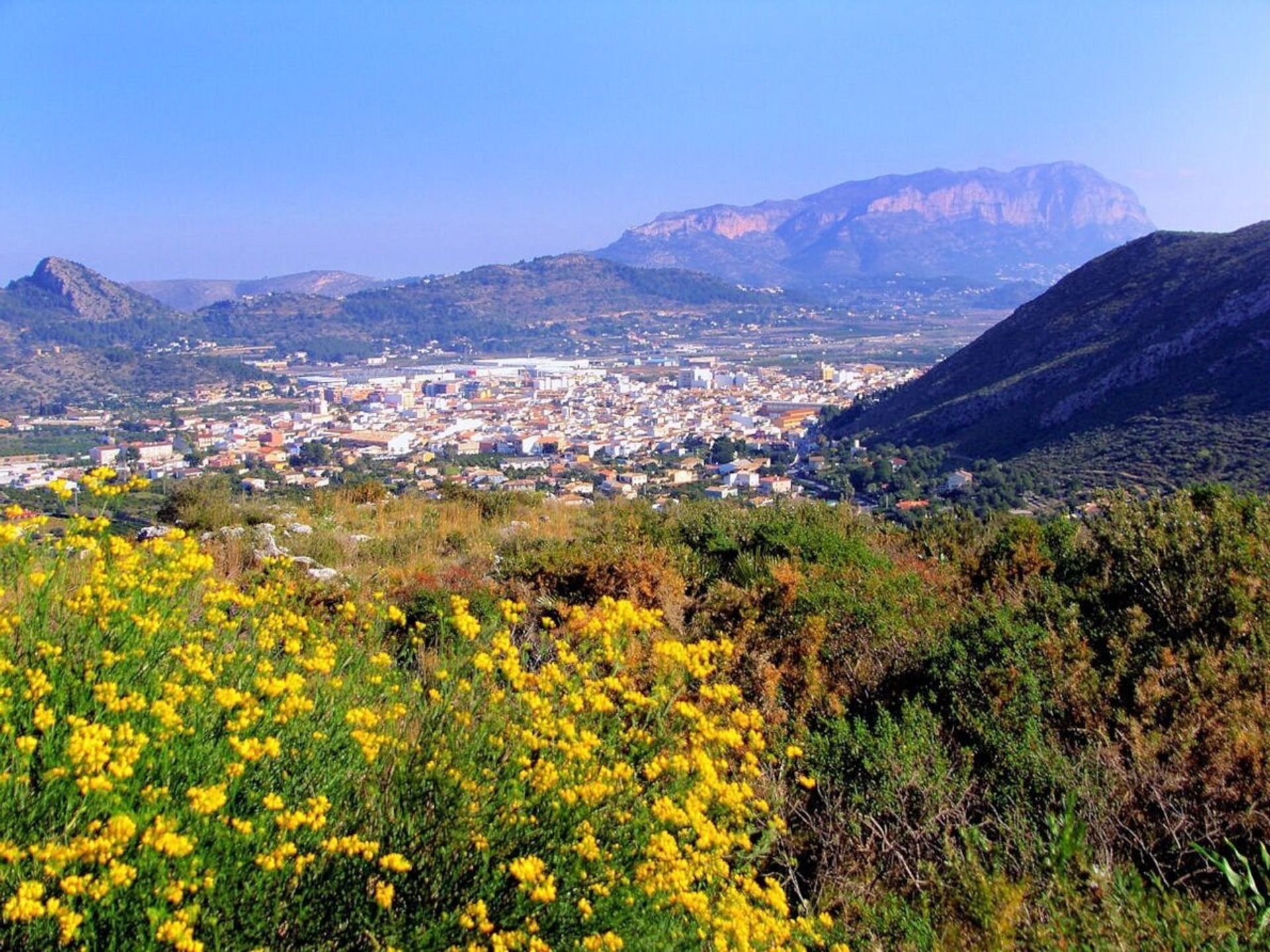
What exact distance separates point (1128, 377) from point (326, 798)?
25338 mm

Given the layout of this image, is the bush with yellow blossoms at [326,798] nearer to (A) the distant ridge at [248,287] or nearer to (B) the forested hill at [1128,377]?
(B) the forested hill at [1128,377]

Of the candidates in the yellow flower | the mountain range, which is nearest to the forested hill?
the yellow flower

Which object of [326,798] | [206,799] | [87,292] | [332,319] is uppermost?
[87,292]

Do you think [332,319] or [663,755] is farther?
[332,319]

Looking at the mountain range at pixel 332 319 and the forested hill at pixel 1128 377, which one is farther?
the mountain range at pixel 332 319

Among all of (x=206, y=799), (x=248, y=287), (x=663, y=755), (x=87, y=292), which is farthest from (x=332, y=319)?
(x=206, y=799)

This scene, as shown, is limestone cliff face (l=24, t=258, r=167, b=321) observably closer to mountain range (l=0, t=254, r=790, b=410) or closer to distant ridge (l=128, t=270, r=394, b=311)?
mountain range (l=0, t=254, r=790, b=410)

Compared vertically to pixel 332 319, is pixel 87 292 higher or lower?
higher

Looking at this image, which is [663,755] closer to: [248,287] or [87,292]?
[87,292]

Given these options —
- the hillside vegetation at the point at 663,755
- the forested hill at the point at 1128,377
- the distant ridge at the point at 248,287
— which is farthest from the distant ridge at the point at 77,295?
the hillside vegetation at the point at 663,755

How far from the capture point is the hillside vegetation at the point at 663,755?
1.79 meters

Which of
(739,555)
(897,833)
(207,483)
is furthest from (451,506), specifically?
(897,833)

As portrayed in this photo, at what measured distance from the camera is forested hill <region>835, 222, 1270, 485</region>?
17703mm

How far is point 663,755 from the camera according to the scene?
236 cm
